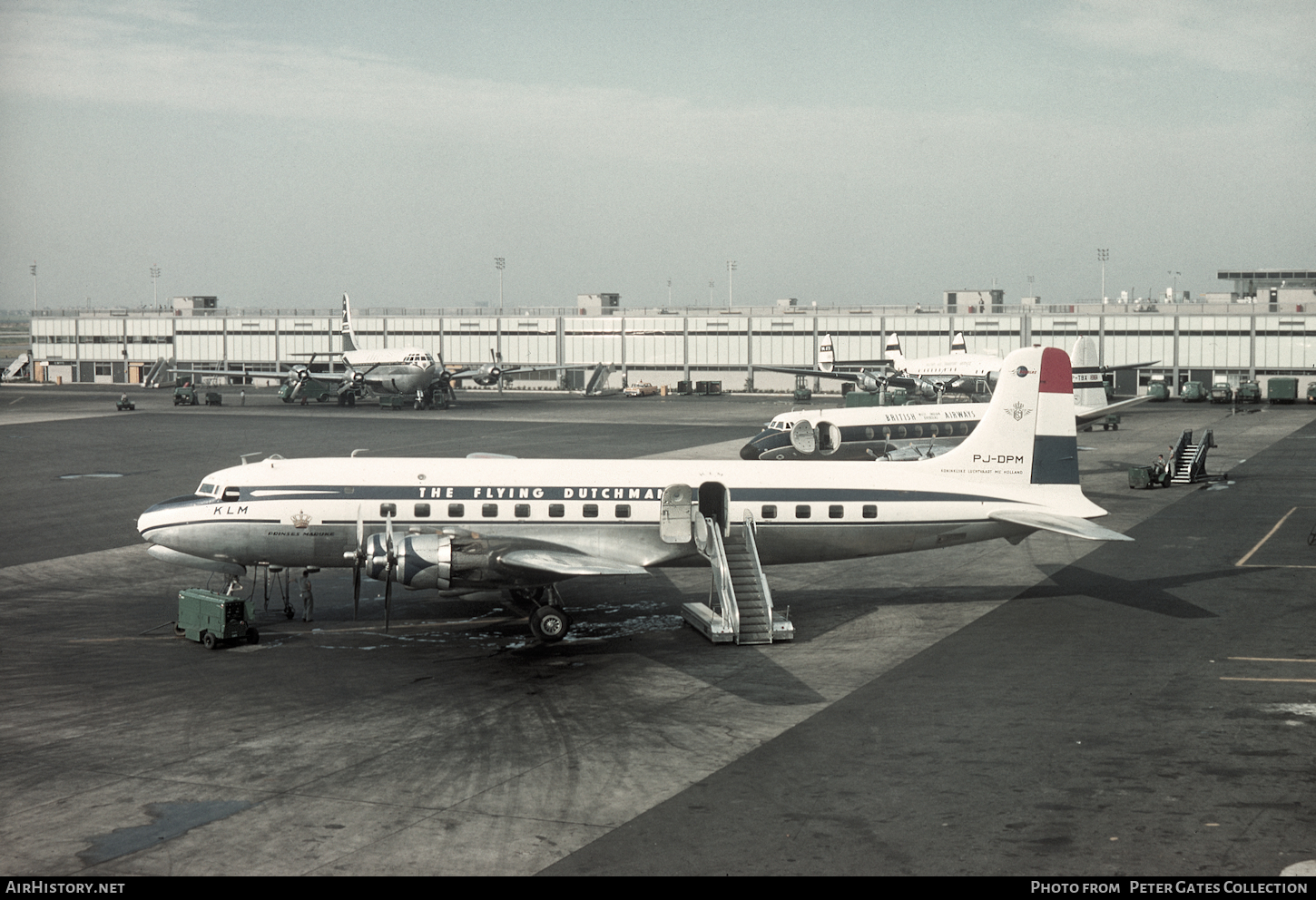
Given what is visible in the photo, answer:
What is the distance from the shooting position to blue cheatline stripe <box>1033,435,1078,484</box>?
33.6 m

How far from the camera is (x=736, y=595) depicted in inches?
1182

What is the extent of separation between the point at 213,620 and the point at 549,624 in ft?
27.4

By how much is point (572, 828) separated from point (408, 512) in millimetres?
15057

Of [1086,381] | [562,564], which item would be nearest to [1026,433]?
[562,564]

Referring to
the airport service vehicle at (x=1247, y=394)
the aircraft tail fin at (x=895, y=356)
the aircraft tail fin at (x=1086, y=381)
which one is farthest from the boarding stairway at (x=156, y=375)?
the airport service vehicle at (x=1247, y=394)

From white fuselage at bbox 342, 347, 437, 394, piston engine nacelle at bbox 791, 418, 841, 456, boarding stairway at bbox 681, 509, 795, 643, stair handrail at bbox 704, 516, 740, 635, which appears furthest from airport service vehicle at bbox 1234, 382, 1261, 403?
stair handrail at bbox 704, 516, 740, 635

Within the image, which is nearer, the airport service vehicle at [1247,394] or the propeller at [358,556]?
the propeller at [358,556]

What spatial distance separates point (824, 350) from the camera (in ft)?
436

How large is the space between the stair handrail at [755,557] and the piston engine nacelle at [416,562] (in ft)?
26.0

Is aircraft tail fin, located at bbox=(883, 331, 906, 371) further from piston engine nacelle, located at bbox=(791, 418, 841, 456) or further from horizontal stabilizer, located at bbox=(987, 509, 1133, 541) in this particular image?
horizontal stabilizer, located at bbox=(987, 509, 1133, 541)

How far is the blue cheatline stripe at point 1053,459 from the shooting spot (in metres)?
33.6

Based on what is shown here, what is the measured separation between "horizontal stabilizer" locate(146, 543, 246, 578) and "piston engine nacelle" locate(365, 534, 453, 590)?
20.0 feet

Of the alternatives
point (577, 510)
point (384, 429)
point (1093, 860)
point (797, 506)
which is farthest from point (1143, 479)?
point (384, 429)

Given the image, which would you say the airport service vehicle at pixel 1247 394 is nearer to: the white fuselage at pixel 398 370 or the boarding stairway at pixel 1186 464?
the boarding stairway at pixel 1186 464
